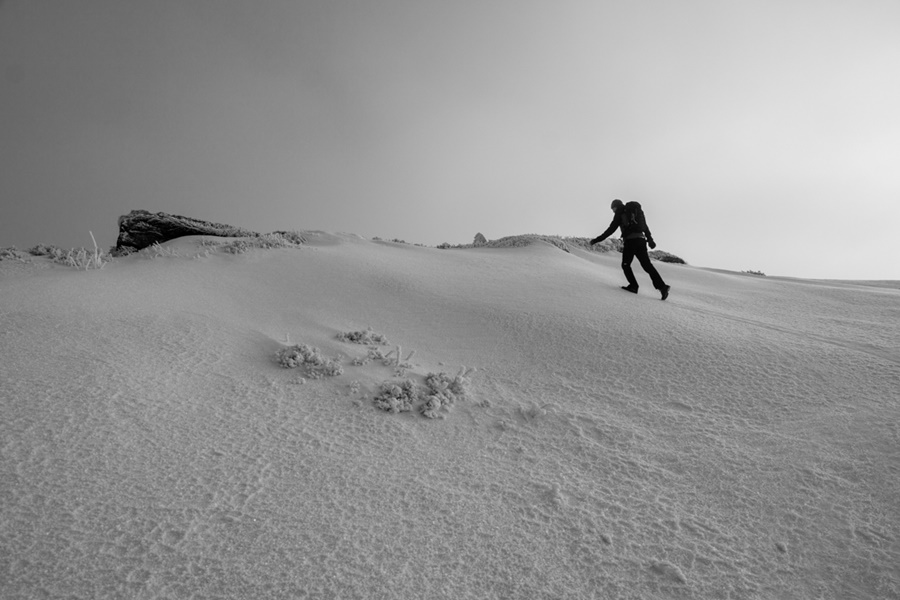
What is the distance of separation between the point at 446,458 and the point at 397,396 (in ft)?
2.51

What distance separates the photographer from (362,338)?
484 centimetres

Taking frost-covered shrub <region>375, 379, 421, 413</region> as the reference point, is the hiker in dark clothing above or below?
above

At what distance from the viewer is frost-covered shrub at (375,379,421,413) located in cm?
353

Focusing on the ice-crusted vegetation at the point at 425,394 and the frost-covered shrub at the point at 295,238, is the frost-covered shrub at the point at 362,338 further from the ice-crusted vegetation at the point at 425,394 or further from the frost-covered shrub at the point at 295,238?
the frost-covered shrub at the point at 295,238

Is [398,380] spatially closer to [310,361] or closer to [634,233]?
[310,361]

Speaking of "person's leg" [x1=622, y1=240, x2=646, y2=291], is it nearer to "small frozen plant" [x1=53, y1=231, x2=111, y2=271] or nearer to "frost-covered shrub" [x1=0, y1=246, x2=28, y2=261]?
"small frozen plant" [x1=53, y1=231, x2=111, y2=271]

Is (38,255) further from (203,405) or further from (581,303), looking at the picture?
(581,303)

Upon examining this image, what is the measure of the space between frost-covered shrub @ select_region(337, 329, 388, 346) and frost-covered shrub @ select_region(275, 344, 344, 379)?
1.84 feet

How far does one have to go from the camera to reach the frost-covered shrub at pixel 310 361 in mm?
3986

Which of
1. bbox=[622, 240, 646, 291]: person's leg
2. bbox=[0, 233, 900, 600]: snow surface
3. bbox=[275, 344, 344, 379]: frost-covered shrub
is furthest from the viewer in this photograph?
bbox=[622, 240, 646, 291]: person's leg

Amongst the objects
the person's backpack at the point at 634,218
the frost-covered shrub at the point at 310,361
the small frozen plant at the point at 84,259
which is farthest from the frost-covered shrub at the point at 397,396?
the small frozen plant at the point at 84,259

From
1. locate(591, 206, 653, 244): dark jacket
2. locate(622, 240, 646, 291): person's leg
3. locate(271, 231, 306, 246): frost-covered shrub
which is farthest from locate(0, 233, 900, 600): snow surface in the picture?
locate(271, 231, 306, 246): frost-covered shrub

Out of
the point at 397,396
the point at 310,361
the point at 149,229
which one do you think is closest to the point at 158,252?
the point at 149,229

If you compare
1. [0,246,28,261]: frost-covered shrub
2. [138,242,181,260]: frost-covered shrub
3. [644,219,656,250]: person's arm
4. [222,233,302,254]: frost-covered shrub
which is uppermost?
[644,219,656,250]: person's arm
